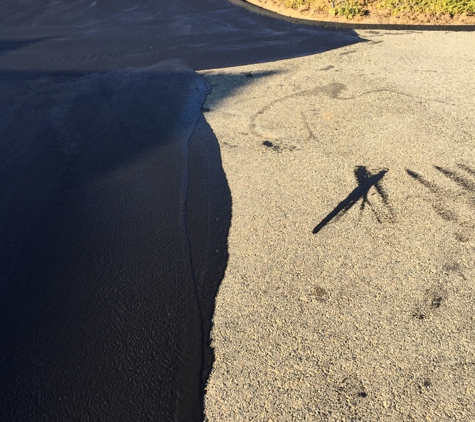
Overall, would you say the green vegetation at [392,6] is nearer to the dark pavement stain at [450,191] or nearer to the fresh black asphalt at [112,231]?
the fresh black asphalt at [112,231]

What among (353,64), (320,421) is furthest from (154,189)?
(353,64)

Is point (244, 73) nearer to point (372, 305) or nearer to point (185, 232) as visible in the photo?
point (185, 232)

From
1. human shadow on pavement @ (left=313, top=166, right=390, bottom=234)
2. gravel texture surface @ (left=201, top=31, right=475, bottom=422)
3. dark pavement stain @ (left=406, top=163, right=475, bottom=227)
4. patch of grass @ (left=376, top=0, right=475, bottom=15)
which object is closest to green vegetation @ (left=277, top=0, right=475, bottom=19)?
patch of grass @ (left=376, top=0, right=475, bottom=15)

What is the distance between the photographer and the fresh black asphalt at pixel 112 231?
4.09 meters

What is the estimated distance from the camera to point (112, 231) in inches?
233

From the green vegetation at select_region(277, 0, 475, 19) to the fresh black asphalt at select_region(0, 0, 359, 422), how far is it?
231 cm

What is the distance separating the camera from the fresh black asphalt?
4094 millimetres

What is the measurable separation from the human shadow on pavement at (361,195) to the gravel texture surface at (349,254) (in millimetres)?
23

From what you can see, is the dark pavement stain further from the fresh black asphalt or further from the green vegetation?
the green vegetation

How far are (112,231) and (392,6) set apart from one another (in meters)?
11.4

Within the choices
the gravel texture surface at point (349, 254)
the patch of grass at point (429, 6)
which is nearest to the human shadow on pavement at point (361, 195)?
the gravel texture surface at point (349, 254)

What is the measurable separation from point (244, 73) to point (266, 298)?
270 inches

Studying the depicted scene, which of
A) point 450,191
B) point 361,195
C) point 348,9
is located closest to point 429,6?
point 348,9

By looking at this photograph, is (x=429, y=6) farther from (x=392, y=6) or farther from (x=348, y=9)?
(x=348, y=9)
